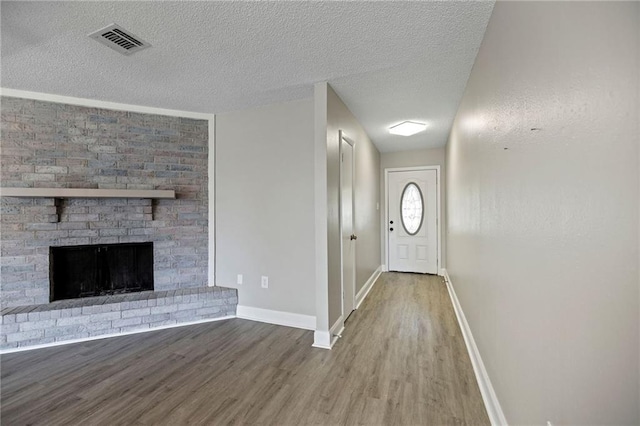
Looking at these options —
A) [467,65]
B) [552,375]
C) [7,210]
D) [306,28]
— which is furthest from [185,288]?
[467,65]

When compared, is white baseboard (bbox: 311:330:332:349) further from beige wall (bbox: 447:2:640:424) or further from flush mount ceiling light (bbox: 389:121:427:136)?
flush mount ceiling light (bbox: 389:121:427:136)

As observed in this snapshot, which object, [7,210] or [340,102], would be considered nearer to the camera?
[7,210]

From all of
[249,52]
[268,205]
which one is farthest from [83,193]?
[249,52]

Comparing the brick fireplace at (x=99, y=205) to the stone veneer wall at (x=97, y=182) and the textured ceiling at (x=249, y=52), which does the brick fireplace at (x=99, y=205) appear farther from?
the textured ceiling at (x=249, y=52)

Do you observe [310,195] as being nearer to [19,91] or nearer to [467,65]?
[467,65]

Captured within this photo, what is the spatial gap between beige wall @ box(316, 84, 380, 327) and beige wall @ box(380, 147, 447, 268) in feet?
1.00

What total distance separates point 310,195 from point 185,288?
1.95m

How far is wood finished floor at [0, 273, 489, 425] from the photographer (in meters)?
1.74

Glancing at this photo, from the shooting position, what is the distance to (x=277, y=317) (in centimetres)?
318

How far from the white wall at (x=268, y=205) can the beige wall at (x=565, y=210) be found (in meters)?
1.84

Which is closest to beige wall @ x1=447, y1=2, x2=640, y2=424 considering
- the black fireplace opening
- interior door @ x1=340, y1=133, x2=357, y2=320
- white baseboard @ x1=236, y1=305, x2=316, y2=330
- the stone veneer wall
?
interior door @ x1=340, y1=133, x2=357, y2=320

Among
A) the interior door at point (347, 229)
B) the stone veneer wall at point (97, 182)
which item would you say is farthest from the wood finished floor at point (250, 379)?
the stone veneer wall at point (97, 182)

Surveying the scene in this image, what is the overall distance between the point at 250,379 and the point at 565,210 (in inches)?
86.6

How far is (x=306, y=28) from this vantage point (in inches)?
72.4
